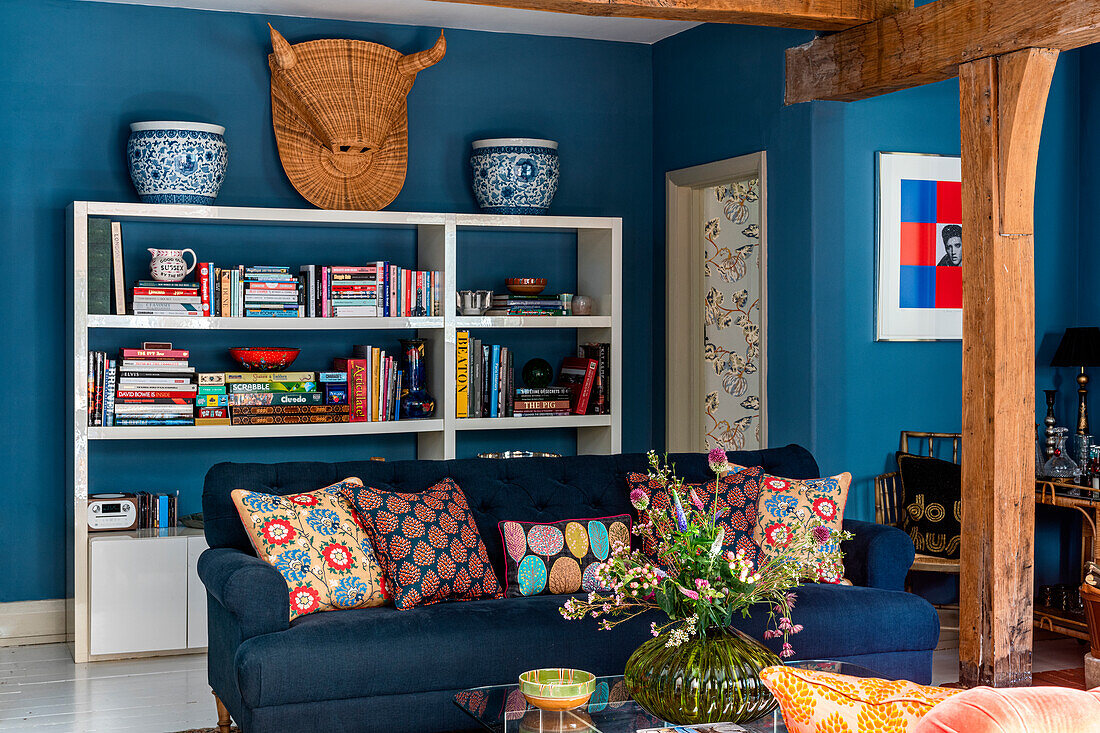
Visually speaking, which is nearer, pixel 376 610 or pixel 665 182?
pixel 376 610

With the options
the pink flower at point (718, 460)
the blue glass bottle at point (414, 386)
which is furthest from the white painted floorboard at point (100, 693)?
the pink flower at point (718, 460)

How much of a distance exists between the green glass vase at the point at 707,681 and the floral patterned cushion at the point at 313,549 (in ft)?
4.25

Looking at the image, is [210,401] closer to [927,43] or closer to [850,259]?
[850,259]

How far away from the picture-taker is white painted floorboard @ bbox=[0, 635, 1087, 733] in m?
3.91

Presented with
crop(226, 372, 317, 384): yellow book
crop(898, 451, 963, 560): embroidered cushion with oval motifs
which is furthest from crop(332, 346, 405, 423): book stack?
crop(898, 451, 963, 560): embroidered cushion with oval motifs

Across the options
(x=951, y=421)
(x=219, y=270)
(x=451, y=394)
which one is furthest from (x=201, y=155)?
(x=951, y=421)

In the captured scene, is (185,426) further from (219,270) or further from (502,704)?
(502,704)

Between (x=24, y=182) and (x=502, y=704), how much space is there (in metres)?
3.61

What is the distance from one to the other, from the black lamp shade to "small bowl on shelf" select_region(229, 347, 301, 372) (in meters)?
3.46

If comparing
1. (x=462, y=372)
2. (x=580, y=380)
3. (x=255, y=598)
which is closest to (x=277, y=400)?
(x=462, y=372)

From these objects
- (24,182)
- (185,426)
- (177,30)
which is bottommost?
(185,426)

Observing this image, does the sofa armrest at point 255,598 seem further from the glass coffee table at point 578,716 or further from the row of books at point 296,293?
the row of books at point 296,293

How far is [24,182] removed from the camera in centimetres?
501

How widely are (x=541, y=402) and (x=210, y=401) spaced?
61.3 inches
